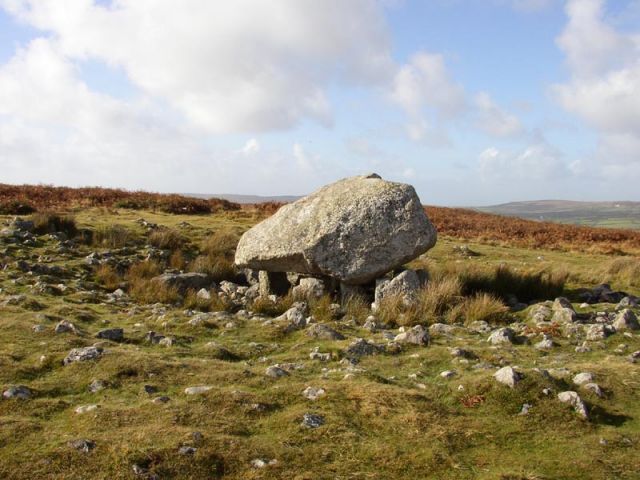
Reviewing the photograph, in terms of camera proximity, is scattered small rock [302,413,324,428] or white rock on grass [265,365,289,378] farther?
white rock on grass [265,365,289,378]

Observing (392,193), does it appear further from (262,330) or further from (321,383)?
(321,383)

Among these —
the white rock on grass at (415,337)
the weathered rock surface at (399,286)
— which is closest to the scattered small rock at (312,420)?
the white rock on grass at (415,337)

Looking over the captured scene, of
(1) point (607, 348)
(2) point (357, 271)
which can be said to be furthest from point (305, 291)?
(1) point (607, 348)

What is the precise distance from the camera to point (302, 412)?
6.13m

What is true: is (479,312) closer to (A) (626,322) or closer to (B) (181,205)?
(A) (626,322)

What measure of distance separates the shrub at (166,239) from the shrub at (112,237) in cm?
80

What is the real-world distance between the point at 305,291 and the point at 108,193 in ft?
69.8

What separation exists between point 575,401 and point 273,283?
955 cm

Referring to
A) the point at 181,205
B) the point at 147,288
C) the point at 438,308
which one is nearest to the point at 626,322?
the point at 438,308

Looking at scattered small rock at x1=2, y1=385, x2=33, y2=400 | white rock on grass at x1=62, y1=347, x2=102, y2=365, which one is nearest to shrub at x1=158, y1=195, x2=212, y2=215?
white rock on grass at x1=62, y1=347, x2=102, y2=365

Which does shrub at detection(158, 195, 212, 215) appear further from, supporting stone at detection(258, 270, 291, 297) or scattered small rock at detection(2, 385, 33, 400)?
scattered small rock at detection(2, 385, 33, 400)

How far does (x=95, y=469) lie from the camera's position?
194 inches

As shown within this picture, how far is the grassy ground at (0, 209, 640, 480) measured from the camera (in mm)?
5137

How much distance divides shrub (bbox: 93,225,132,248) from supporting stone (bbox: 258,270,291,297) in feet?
18.3
